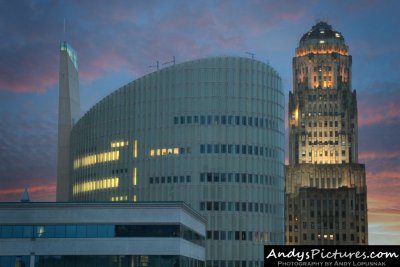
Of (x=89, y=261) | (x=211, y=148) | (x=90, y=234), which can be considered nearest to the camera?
(x=89, y=261)

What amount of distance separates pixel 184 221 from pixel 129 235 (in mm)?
10023

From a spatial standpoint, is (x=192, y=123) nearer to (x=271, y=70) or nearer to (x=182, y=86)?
(x=182, y=86)

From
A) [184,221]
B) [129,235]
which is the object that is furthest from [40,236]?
[184,221]

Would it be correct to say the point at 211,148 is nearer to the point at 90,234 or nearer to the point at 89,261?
the point at 90,234

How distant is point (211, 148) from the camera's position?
557 ft

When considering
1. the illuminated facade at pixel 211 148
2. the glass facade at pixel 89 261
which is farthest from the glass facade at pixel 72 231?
the illuminated facade at pixel 211 148

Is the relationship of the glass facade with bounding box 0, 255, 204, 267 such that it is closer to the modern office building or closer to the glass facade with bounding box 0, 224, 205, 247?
the modern office building

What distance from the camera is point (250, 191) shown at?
170875mm

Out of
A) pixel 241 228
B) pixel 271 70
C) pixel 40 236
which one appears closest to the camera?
pixel 40 236

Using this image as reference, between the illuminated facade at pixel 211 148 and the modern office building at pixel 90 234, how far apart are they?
50.1 meters

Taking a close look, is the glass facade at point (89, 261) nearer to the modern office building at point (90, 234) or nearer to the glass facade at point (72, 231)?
the modern office building at point (90, 234)

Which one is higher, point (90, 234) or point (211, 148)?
point (211, 148)

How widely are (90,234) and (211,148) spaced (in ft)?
189

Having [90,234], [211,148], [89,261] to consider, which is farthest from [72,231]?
[211,148]
